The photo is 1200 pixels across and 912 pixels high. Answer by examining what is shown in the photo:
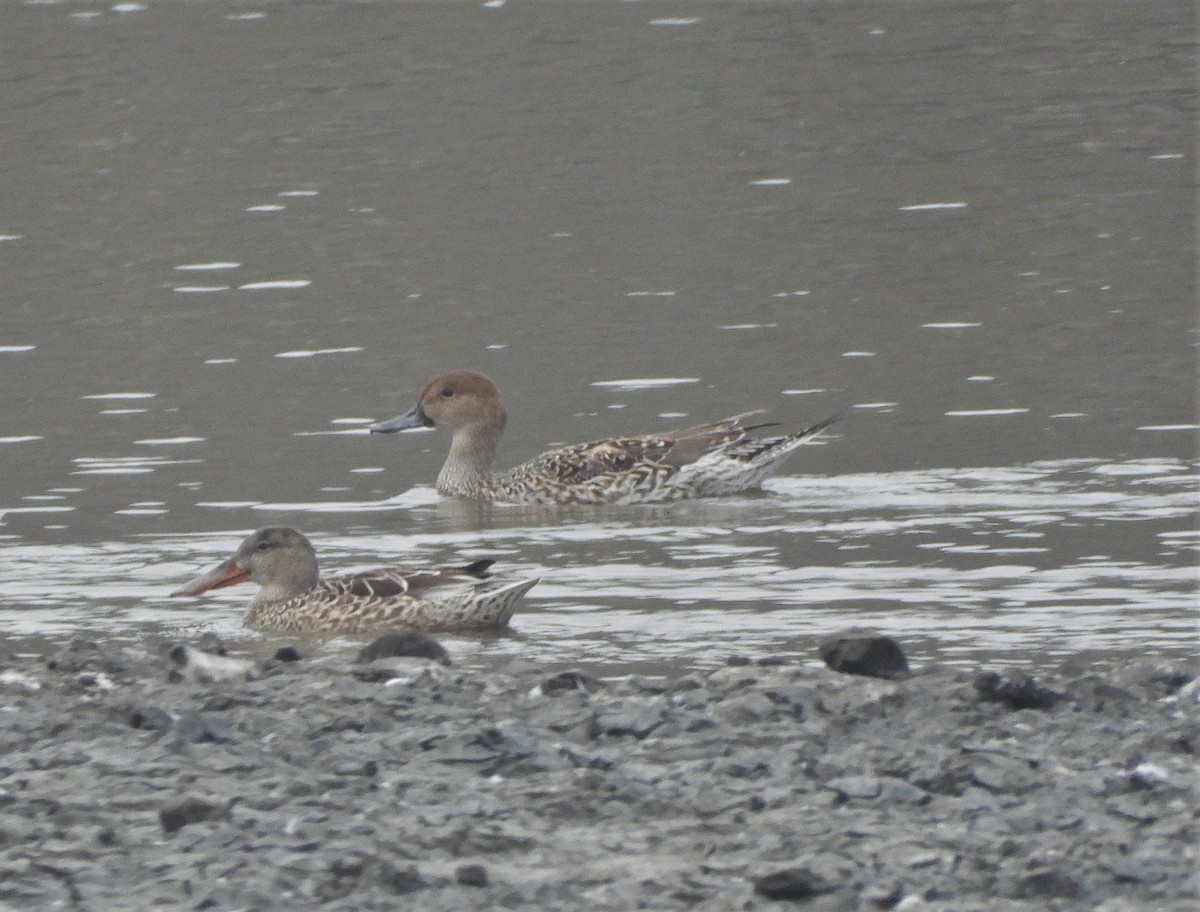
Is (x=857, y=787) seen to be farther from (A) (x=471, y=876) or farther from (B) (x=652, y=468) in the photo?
(B) (x=652, y=468)

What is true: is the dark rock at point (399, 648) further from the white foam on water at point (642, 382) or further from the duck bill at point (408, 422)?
the white foam on water at point (642, 382)

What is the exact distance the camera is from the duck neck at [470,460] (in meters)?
15.4

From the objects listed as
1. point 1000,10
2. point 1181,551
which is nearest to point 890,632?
point 1181,551

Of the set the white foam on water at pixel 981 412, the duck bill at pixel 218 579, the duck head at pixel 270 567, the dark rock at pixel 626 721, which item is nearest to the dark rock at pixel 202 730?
the dark rock at pixel 626 721

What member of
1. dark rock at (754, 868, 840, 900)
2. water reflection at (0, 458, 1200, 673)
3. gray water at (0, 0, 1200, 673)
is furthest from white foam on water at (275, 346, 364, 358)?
dark rock at (754, 868, 840, 900)

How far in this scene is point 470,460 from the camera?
15.6 m

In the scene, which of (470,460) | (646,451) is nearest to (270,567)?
(646,451)

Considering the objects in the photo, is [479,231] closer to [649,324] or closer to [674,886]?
[649,324]

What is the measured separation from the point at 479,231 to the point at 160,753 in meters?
15.6

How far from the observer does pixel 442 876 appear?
6367mm

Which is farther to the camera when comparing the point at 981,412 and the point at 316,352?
the point at 316,352

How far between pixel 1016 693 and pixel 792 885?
220 cm

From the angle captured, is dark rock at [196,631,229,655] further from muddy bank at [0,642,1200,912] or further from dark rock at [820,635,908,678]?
dark rock at [820,635,908,678]

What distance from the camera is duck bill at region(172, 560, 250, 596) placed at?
1194cm
